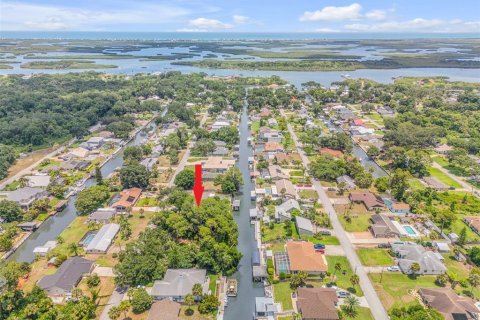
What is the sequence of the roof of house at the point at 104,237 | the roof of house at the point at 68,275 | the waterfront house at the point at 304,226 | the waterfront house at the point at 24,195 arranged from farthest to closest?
the waterfront house at the point at 24,195 → the waterfront house at the point at 304,226 → the roof of house at the point at 104,237 → the roof of house at the point at 68,275

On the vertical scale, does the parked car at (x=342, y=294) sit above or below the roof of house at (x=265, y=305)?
below

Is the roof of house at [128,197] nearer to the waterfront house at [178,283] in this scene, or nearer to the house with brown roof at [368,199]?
the waterfront house at [178,283]

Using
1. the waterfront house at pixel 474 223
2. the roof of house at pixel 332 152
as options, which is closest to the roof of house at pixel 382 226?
the waterfront house at pixel 474 223

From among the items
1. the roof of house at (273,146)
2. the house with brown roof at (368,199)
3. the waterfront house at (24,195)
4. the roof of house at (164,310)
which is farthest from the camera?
the roof of house at (273,146)

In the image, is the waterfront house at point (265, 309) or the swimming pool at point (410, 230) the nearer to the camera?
the waterfront house at point (265, 309)

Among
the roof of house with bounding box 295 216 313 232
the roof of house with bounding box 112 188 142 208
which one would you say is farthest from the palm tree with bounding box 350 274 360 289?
the roof of house with bounding box 112 188 142 208

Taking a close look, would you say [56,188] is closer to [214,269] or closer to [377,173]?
[214,269]
